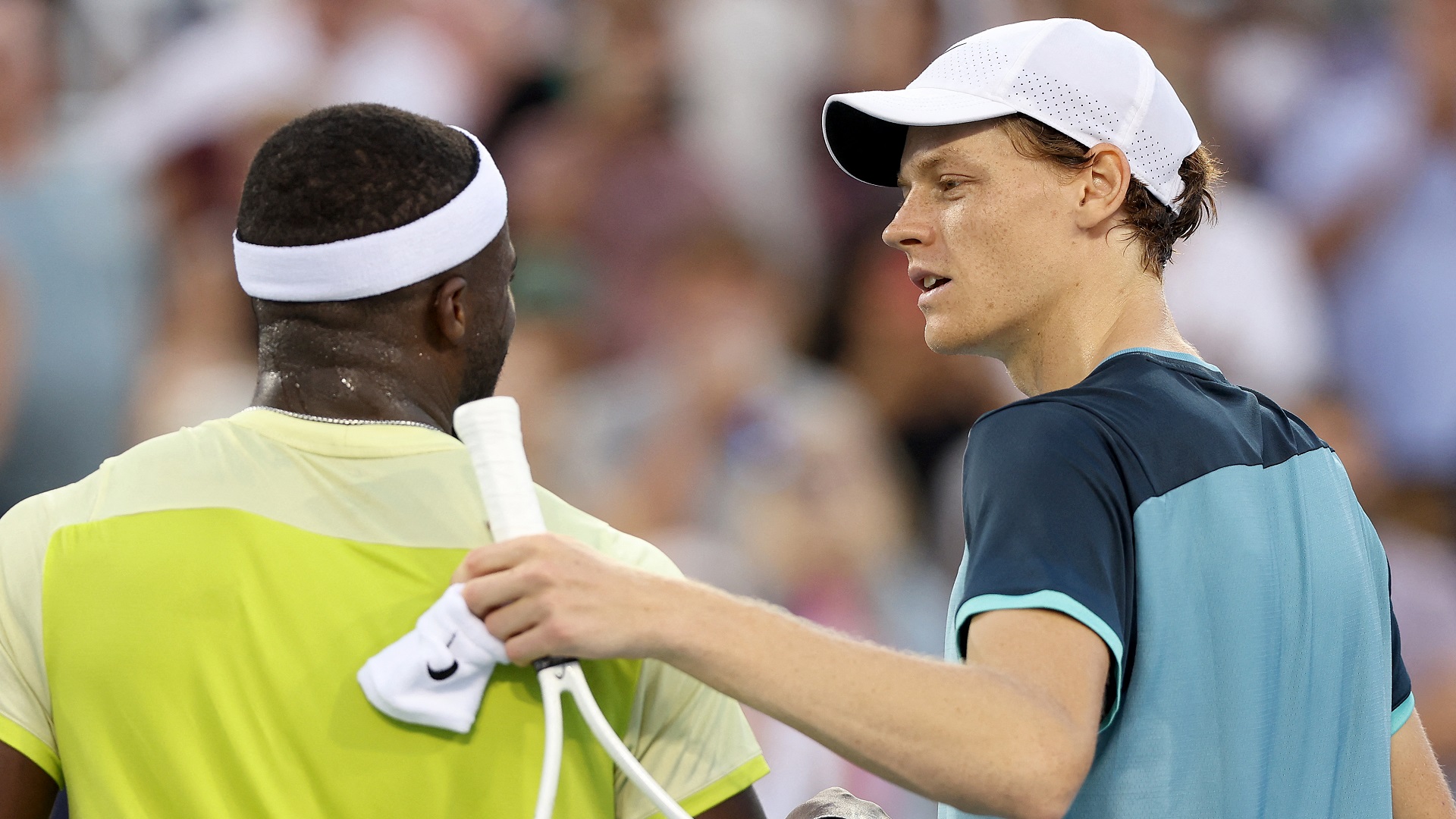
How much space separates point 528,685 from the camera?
1825mm

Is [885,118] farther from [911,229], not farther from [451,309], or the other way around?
[451,309]

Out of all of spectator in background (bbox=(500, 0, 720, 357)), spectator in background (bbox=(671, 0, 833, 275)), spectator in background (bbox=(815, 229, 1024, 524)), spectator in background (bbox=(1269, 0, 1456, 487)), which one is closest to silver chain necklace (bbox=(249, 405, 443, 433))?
spectator in background (bbox=(500, 0, 720, 357))

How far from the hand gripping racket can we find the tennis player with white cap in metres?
0.06

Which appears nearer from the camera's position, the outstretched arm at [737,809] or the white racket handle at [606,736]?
the white racket handle at [606,736]

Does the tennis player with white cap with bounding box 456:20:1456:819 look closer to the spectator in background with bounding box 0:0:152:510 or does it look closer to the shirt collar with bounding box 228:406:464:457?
the shirt collar with bounding box 228:406:464:457

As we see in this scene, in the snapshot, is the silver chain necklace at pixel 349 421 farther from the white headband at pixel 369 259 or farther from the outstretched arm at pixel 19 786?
the outstretched arm at pixel 19 786

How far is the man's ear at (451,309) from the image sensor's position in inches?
77.9

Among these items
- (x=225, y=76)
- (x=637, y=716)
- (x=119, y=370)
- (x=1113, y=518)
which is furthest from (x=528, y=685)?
(x=225, y=76)

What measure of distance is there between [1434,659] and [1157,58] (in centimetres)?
298

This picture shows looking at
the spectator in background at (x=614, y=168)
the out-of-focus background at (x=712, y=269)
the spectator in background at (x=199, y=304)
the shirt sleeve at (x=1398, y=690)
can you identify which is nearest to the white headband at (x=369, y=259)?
the shirt sleeve at (x=1398, y=690)

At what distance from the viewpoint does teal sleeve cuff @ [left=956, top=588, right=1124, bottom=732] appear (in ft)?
5.80

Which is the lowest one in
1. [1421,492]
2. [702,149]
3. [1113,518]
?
[1421,492]

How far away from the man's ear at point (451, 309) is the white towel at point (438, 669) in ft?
1.27

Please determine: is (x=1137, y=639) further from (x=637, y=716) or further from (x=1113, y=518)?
(x=637, y=716)
